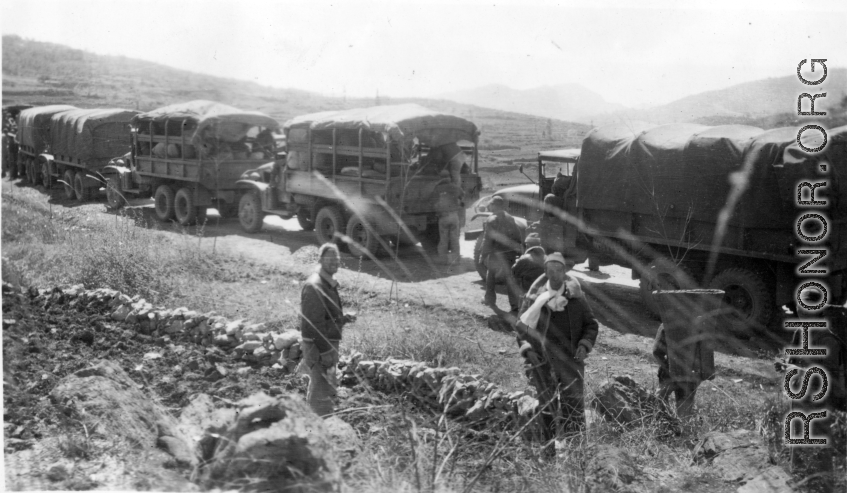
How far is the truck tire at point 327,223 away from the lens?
1234 centimetres

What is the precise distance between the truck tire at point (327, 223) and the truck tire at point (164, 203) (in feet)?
15.4

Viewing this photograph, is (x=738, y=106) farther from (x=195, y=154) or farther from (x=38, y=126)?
(x=38, y=126)

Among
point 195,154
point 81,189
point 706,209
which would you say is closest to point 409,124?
point 706,209

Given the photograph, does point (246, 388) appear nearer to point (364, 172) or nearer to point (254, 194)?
point (364, 172)

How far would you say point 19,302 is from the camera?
8117 millimetres

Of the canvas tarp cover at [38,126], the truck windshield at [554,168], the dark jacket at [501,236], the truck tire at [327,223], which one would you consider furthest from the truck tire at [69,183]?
the dark jacket at [501,236]

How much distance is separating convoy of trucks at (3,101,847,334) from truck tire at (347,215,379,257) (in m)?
0.03

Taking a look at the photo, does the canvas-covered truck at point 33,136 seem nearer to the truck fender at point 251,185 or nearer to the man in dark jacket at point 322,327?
the truck fender at point 251,185

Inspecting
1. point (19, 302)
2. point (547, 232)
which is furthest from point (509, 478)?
point (19, 302)

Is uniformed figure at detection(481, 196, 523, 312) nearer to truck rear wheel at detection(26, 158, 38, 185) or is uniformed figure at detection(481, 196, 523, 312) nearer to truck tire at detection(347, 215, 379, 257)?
truck tire at detection(347, 215, 379, 257)

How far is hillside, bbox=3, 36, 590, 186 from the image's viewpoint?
22.5 metres

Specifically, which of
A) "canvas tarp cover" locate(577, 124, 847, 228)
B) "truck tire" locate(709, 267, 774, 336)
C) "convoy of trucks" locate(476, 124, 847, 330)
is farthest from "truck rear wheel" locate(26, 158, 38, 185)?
"truck tire" locate(709, 267, 774, 336)

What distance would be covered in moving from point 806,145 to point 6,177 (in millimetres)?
23453

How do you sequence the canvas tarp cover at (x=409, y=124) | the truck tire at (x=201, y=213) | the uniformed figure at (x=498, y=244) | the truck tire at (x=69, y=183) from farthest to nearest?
the truck tire at (x=69, y=183) → the truck tire at (x=201, y=213) → the canvas tarp cover at (x=409, y=124) → the uniformed figure at (x=498, y=244)
